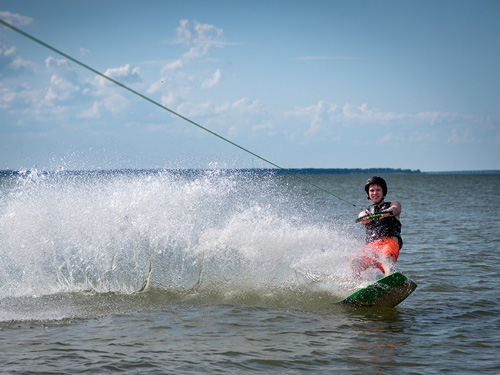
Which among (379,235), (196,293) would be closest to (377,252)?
(379,235)

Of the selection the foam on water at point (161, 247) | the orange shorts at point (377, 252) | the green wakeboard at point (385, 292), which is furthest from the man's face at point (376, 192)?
the green wakeboard at point (385, 292)

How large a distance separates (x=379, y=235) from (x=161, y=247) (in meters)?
3.46

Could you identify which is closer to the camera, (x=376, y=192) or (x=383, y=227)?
(x=383, y=227)

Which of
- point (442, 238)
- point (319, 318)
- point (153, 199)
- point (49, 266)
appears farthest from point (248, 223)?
point (442, 238)

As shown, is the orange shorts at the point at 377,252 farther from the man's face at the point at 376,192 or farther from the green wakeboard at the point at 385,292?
the man's face at the point at 376,192

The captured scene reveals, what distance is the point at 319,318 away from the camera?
744 centimetres

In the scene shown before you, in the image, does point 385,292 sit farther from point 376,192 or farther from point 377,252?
point 376,192

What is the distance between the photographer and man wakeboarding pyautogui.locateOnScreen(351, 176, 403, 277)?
7852 millimetres

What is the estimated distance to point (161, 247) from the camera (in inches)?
349

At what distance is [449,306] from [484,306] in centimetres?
51

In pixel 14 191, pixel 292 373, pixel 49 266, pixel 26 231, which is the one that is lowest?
pixel 292 373

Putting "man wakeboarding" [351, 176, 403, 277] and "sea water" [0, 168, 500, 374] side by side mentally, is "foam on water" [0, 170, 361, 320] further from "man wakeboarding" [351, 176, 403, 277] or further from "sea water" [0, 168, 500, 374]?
"man wakeboarding" [351, 176, 403, 277]

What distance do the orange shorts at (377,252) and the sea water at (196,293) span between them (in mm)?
260

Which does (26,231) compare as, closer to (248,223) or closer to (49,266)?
(49,266)
